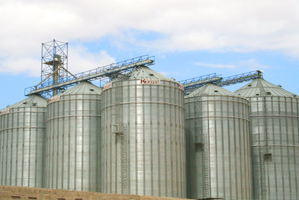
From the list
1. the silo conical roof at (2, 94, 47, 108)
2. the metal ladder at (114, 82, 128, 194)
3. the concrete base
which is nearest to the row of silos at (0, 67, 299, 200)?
the metal ladder at (114, 82, 128, 194)

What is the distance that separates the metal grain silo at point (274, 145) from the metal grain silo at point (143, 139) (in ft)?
68.7

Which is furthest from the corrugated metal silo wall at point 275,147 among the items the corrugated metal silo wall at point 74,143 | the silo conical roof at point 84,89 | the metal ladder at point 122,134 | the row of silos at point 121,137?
the silo conical roof at point 84,89

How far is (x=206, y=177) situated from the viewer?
110m

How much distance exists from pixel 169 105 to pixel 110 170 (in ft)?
52.4

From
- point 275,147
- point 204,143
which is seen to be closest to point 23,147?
point 204,143

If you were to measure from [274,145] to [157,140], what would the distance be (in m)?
30.0

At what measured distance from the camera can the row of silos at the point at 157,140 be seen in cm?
10162

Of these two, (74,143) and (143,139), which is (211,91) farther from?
(74,143)

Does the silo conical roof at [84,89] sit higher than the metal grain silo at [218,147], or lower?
higher

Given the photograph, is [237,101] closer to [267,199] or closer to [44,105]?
[267,199]

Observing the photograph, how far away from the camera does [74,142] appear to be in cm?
11225

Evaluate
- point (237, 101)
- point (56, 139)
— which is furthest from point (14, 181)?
point (237, 101)

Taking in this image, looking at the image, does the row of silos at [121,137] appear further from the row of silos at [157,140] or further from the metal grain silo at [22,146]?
the metal grain silo at [22,146]

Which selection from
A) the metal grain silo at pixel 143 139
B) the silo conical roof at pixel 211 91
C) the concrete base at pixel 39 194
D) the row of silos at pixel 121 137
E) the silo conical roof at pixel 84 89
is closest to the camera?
the concrete base at pixel 39 194
